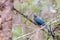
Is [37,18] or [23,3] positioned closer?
[23,3]

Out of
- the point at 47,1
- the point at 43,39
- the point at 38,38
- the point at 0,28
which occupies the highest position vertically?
the point at 0,28

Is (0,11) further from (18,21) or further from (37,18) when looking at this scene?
(37,18)

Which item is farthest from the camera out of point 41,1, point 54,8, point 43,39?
point 41,1

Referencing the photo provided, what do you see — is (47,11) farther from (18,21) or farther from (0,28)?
(0,28)

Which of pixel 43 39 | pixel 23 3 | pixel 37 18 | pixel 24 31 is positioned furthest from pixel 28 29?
pixel 37 18

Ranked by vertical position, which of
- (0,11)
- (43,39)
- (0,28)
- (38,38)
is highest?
(0,11)

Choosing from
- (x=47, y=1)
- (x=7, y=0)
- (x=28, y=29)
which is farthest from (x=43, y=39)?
(x=7, y=0)

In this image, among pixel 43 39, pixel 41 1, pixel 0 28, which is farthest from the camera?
pixel 41 1

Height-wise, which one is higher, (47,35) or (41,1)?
(41,1)

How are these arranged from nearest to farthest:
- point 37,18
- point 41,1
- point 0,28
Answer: point 0,28 → point 41,1 → point 37,18
